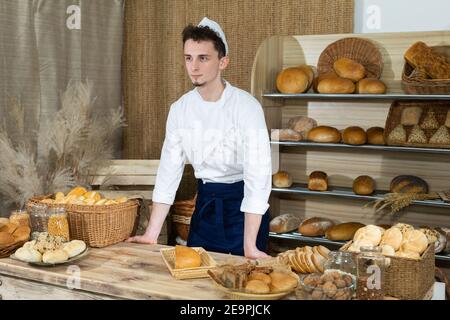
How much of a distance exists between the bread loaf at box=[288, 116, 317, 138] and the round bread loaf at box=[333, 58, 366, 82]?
16.0 inches

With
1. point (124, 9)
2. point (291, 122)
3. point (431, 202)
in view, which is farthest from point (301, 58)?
point (124, 9)

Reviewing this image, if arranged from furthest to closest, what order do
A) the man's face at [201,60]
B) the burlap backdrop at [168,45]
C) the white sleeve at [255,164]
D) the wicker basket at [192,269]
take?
1. the burlap backdrop at [168,45]
2. the man's face at [201,60]
3. the white sleeve at [255,164]
4. the wicker basket at [192,269]

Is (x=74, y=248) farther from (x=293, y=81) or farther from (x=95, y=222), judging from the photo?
(x=293, y=81)

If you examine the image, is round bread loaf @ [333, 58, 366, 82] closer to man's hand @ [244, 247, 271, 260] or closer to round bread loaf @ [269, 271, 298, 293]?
man's hand @ [244, 247, 271, 260]

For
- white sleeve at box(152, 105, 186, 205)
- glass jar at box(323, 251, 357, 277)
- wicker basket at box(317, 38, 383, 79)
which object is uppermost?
wicker basket at box(317, 38, 383, 79)

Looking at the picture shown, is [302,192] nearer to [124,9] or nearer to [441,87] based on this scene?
[441,87]

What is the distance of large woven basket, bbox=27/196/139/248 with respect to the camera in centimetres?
232

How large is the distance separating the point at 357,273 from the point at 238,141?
107 centimetres

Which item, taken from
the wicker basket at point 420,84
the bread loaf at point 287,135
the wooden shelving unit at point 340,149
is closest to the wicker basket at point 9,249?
the wooden shelving unit at point 340,149

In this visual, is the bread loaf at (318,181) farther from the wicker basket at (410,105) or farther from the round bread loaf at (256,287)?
the round bread loaf at (256,287)

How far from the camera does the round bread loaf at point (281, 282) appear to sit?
1.73 m

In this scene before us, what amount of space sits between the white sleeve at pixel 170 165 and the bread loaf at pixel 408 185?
5.28ft

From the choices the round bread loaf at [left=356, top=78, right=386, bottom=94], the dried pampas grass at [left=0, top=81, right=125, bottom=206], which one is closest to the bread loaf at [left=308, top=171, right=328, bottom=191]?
the round bread loaf at [left=356, top=78, right=386, bottom=94]

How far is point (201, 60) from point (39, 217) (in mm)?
971
